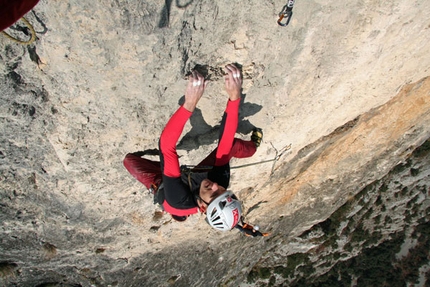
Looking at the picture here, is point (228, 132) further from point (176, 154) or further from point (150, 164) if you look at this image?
point (150, 164)

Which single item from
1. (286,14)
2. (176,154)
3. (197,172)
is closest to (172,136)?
(176,154)

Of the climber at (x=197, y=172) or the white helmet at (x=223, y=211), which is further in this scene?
the white helmet at (x=223, y=211)

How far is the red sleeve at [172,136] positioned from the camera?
2.69 metres

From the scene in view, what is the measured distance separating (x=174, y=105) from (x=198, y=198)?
0.98 m

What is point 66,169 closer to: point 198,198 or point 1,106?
point 1,106

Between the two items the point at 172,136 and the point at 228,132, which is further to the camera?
the point at 228,132

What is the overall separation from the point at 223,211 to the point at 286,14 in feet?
6.04

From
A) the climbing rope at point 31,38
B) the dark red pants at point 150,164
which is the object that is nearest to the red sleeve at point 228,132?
the dark red pants at point 150,164

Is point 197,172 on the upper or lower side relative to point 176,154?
upper

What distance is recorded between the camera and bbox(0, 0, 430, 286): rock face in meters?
2.45

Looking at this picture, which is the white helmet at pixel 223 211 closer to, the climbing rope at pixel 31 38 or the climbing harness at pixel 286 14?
the climbing harness at pixel 286 14

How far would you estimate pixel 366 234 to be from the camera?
1348 cm

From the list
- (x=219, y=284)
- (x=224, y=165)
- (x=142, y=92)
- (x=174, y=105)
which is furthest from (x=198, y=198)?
(x=219, y=284)

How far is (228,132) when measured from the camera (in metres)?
3.06
